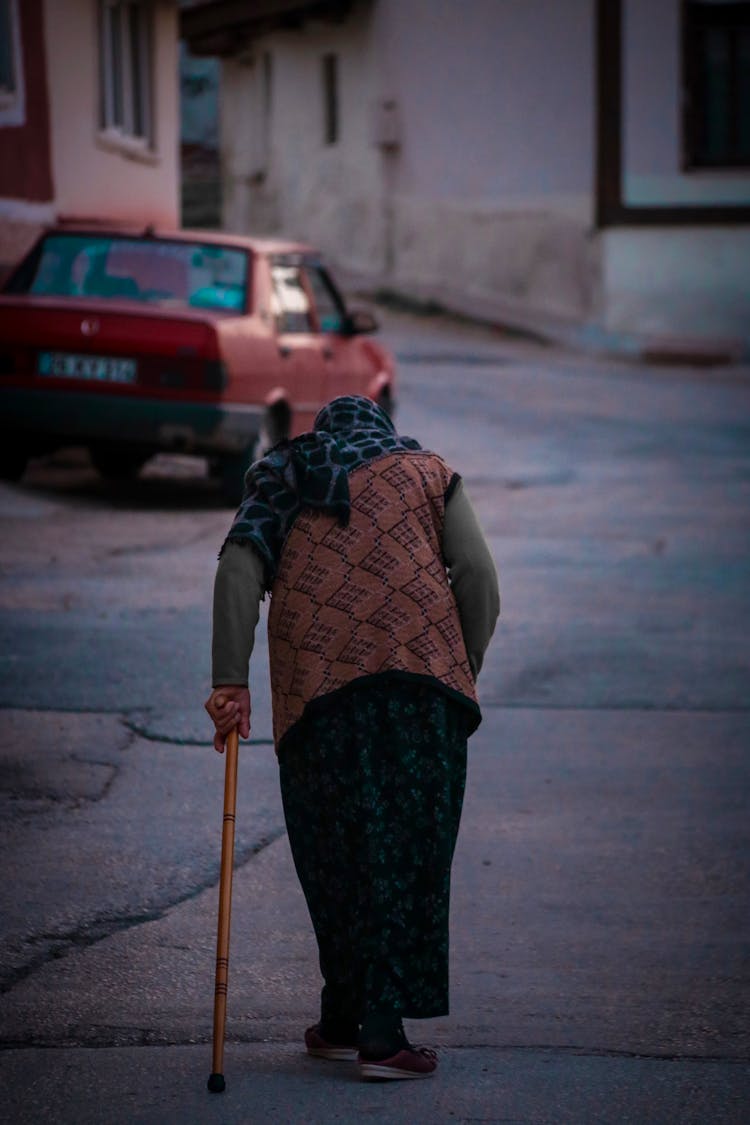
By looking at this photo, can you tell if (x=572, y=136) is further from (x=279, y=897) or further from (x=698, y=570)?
(x=279, y=897)

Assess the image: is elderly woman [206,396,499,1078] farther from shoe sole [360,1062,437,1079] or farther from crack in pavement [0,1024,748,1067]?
crack in pavement [0,1024,748,1067]

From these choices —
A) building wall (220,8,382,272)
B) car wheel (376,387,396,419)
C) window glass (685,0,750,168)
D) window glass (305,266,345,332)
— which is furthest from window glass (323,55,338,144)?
window glass (305,266,345,332)

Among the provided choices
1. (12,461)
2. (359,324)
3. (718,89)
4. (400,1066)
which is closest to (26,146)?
(359,324)

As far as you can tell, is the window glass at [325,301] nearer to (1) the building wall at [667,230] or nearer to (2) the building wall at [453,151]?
(1) the building wall at [667,230]

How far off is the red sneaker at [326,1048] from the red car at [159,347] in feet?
25.7

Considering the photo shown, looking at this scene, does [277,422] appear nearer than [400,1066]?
No

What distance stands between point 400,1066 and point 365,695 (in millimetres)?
753

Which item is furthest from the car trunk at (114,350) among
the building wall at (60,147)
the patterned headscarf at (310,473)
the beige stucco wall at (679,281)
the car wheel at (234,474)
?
the beige stucco wall at (679,281)

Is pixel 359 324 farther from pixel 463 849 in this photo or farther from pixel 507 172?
pixel 507 172

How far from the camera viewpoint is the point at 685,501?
1338cm

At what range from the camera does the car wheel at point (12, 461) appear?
12406mm

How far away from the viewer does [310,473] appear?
4.00 m

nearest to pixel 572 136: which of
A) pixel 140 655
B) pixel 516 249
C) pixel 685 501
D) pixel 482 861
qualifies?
pixel 516 249

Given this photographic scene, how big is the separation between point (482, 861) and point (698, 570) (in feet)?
17.2
